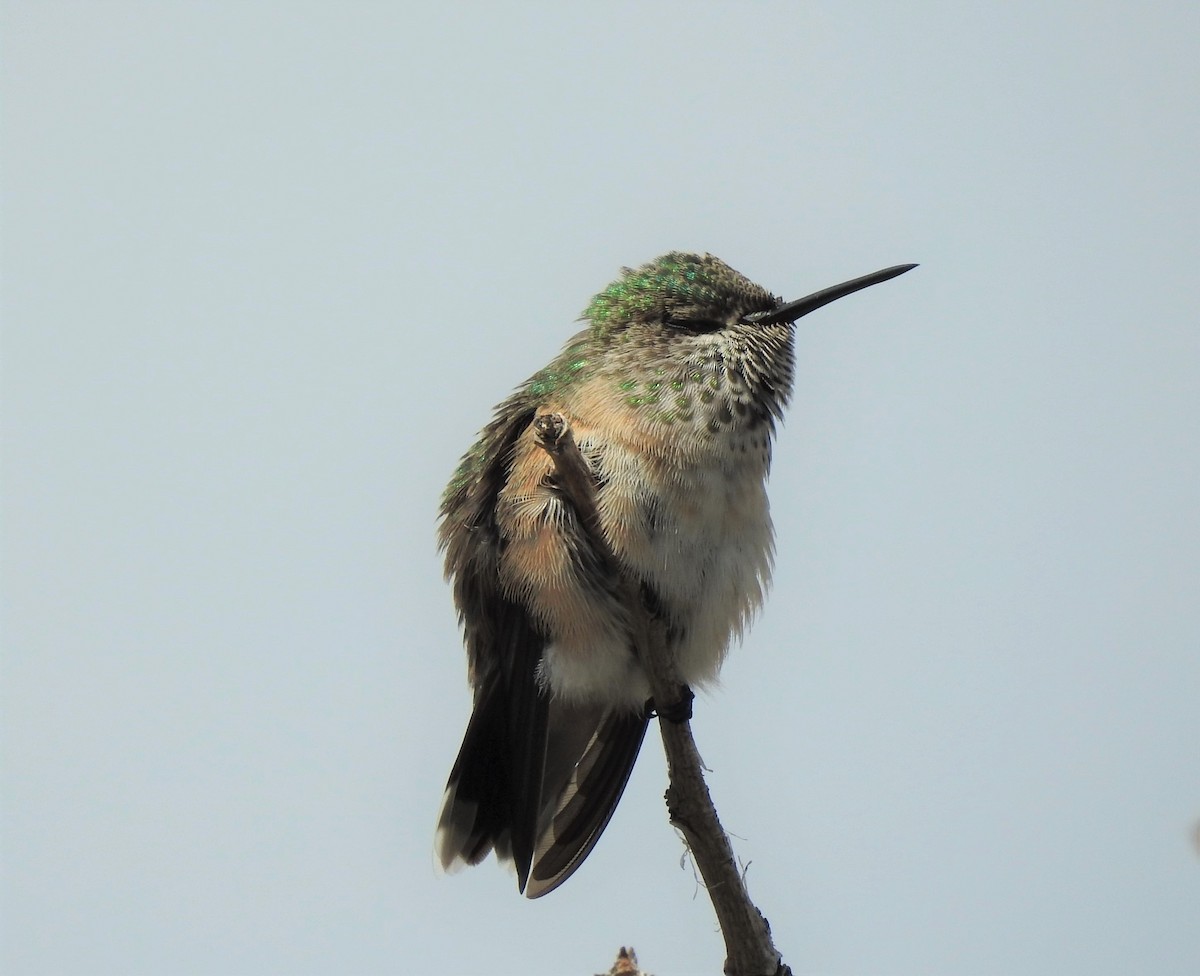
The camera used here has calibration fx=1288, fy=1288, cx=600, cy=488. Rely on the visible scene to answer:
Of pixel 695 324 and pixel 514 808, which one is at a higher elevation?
pixel 695 324

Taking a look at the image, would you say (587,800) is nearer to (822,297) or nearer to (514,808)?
(514,808)

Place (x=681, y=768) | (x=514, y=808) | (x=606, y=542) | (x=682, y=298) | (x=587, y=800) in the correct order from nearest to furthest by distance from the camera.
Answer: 1. (x=681, y=768)
2. (x=606, y=542)
3. (x=514, y=808)
4. (x=587, y=800)
5. (x=682, y=298)

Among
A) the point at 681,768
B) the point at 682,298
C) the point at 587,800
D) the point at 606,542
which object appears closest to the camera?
the point at 681,768

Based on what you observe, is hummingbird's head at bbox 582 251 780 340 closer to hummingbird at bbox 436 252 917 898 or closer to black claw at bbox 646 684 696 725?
hummingbird at bbox 436 252 917 898

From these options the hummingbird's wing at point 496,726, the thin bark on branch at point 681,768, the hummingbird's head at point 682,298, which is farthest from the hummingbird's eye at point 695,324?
the thin bark on branch at point 681,768

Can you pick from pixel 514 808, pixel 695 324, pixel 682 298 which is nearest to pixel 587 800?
pixel 514 808

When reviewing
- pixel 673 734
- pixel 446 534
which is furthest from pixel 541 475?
pixel 673 734

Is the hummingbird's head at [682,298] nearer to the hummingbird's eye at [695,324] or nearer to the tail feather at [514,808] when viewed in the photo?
the hummingbird's eye at [695,324]
